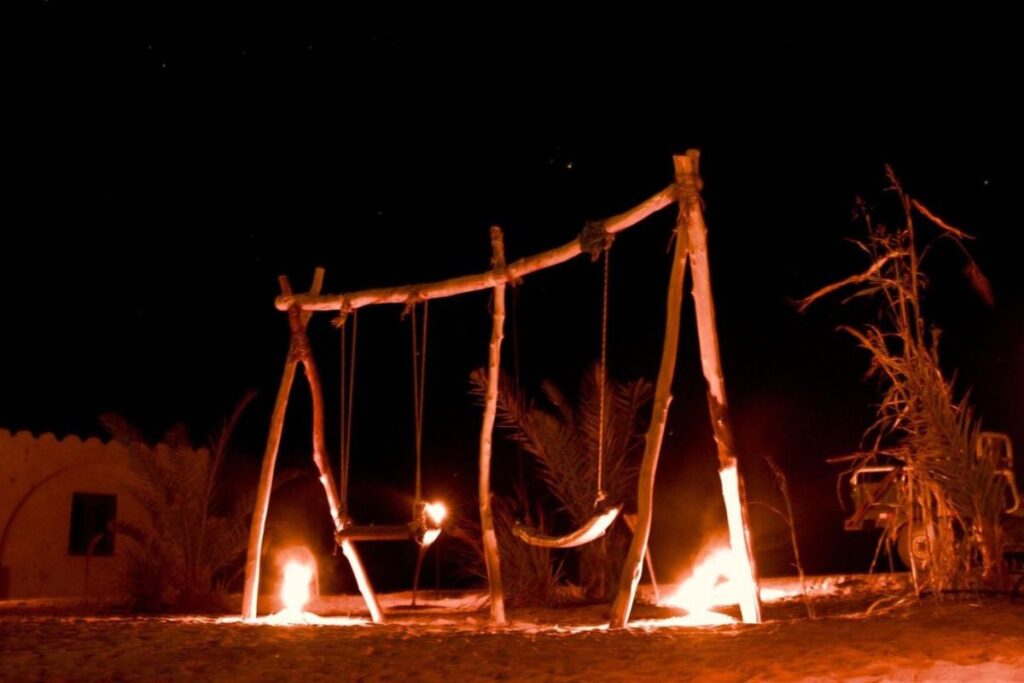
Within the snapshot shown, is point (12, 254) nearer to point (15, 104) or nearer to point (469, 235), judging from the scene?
point (15, 104)

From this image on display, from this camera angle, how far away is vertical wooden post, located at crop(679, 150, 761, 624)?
594 cm

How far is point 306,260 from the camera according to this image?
1512cm

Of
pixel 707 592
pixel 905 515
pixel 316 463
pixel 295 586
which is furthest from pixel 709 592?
pixel 295 586

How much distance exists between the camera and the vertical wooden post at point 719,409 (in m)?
5.94

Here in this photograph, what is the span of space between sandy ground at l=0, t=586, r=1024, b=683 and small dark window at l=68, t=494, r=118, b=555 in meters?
5.26

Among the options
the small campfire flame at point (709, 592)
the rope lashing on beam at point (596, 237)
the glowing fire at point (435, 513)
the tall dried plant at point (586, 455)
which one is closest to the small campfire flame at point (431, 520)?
the glowing fire at point (435, 513)

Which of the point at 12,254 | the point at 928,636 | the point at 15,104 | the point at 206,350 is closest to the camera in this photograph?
the point at 928,636

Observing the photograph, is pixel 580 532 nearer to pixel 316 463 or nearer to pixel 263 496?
pixel 316 463

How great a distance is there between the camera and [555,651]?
5.28m

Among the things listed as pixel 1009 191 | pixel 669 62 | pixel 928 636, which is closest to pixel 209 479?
pixel 669 62

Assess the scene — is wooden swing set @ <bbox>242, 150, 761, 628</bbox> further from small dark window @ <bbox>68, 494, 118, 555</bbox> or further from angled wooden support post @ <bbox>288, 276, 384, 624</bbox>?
small dark window @ <bbox>68, 494, 118, 555</bbox>

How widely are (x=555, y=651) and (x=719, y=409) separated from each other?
1.68 meters

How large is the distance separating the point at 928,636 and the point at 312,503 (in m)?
10.1

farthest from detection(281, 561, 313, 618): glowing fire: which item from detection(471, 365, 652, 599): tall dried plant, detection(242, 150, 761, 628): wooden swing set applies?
detection(471, 365, 652, 599): tall dried plant
